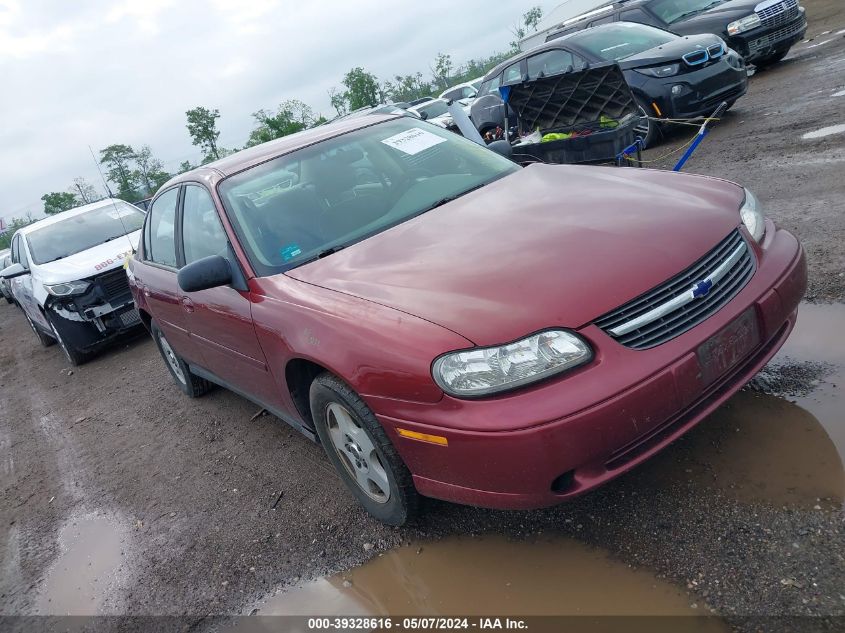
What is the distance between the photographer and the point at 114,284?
7352 mm

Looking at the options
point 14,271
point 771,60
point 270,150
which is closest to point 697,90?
point 771,60

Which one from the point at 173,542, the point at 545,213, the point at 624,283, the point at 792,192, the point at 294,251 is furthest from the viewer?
the point at 792,192

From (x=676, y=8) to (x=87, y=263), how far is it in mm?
10143

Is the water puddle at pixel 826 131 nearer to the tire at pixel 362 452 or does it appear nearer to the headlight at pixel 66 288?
the tire at pixel 362 452

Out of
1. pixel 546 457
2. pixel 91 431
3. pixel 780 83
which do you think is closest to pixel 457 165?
pixel 546 457

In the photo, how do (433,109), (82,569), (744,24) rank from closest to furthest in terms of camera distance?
1. (82,569)
2. (744,24)
3. (433,109)

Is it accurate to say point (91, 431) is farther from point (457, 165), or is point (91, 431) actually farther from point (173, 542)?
point (457, 165)

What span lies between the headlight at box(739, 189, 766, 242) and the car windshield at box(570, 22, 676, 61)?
6.72 metres

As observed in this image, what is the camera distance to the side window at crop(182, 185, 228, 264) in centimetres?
340

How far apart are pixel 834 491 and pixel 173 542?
2.97 meters

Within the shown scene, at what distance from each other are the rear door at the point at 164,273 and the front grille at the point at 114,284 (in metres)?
2.64

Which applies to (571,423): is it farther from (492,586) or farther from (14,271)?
(14,271)

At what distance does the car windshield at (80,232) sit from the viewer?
8.00m

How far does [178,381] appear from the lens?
5473mm
